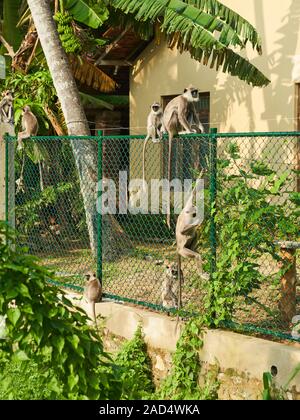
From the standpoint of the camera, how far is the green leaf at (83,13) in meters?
14.0

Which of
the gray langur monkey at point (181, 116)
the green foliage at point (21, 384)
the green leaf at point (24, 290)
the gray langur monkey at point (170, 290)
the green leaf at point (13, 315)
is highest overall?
the gray langur monkey at point (181, 116)

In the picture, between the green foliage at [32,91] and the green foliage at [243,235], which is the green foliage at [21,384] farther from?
the green foliage at [32,91]

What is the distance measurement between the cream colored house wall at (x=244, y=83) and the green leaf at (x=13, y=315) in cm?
975

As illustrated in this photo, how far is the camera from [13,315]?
5.34 meters

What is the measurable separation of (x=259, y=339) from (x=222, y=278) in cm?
68

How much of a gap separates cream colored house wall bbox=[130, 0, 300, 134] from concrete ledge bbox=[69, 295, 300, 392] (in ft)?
21.7

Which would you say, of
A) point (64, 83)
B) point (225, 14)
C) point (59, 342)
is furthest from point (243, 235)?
point (225, 14)

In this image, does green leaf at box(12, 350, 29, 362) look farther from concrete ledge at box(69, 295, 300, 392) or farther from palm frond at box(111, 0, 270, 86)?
palm frond at box(111, 0, 270, 86)

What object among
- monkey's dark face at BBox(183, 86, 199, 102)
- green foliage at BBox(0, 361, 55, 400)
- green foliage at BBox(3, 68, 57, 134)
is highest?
green foliage at BBox(3, 68, 57, 134)

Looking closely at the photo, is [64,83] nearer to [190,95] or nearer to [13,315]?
[190,95]

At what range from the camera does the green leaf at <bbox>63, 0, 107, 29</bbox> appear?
45.9ft

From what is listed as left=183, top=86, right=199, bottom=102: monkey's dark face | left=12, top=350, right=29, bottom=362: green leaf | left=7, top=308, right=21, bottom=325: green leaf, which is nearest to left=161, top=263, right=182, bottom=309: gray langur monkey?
left=183, top=86, right=199, bottom=102: monkey's dark face

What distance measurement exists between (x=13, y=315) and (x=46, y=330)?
237mm

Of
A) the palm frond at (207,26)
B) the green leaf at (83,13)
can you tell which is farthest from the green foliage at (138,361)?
the green leaf at (83,13)
